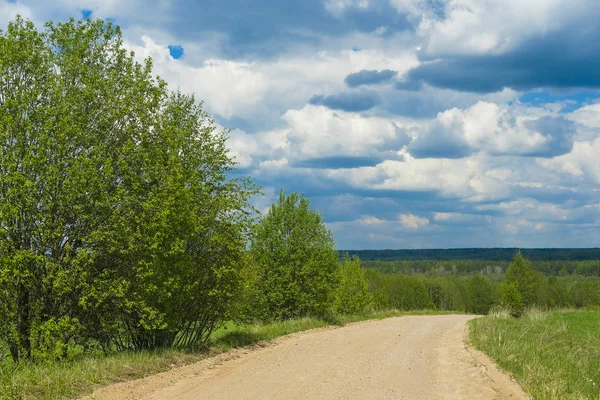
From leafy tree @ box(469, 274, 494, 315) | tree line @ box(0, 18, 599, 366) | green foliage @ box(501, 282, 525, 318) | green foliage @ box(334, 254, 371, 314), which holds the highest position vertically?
tree line @ box(0, 18, 599, 366)

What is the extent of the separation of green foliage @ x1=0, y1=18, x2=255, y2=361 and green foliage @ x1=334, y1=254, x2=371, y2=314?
24.2m

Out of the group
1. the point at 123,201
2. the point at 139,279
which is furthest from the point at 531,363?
the point at 123,201

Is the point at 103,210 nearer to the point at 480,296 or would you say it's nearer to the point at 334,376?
the point at 334,376

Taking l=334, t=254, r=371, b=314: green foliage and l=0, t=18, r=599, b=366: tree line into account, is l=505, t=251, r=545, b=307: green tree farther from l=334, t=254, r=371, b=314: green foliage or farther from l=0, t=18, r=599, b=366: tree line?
l=0, t=18, r=599, b=366: tree line

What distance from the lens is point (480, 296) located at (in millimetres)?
112375

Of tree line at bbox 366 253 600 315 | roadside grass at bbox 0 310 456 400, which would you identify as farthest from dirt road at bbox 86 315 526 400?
tree line at bbox 366 253 600 315

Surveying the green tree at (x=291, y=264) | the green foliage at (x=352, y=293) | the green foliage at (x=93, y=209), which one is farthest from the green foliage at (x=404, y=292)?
the green foliage at (x=93, y=209)

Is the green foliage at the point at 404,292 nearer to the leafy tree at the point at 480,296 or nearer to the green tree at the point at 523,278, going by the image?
the leafy tree at the point at 480,296

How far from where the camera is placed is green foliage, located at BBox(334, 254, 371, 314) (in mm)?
40469

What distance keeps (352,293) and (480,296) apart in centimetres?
7925

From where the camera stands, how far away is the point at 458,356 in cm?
1572

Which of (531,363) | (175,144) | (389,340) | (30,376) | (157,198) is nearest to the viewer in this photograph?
(30,376)

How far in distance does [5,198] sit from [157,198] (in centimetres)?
353

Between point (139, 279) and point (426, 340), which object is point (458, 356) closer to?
point (426, 340)
